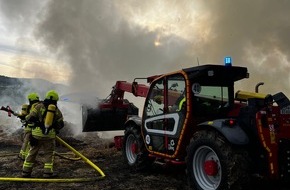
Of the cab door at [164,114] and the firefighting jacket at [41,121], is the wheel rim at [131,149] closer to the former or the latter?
the cab door at [164,114]

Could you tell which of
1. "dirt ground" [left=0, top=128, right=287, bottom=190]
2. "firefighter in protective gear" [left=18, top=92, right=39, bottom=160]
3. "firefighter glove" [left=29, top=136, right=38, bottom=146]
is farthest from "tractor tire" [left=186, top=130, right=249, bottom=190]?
"firefighter in protective gear" [left=18, top=92, right=39, bottom=160]

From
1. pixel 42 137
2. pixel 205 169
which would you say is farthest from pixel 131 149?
pixel 205 169

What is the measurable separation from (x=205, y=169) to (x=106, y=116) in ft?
19.9

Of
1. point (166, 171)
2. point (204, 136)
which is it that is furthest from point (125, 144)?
point (204, 136)

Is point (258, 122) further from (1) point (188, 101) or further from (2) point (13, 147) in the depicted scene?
(2) point (13, 147)

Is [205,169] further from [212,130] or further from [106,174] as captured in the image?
[106,174]

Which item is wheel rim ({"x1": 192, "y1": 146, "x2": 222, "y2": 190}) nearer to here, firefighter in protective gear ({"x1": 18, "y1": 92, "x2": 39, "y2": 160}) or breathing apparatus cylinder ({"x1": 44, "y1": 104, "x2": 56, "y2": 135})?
breathing apparatus cylinder ({"x1": 44, "y1": 104, "x2": 56, "y2": 135})

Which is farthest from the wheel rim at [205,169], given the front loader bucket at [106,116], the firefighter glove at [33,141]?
the front loader bucket at [106,116]

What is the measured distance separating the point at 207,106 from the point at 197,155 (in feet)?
3.27

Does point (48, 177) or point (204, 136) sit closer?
point (204, 136)

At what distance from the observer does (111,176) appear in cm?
693

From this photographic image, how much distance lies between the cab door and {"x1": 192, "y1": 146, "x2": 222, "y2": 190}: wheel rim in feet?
2.34

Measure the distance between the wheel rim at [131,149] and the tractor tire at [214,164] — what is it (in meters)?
2.55

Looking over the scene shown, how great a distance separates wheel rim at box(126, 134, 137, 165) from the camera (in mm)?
7688
